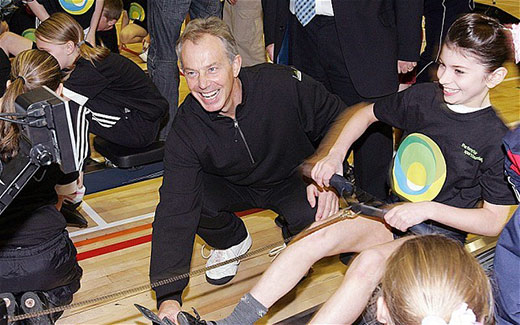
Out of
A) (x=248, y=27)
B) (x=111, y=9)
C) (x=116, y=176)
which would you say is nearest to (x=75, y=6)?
(x=111, y=9)

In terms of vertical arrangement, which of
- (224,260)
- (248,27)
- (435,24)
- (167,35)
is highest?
(435,24)

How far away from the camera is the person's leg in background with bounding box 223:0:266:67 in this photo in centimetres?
491

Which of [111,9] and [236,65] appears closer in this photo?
[236,65]

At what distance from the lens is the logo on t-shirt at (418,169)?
225 cm

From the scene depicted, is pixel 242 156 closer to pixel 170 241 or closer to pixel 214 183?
pixel 214 183

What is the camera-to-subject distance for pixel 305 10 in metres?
2.92

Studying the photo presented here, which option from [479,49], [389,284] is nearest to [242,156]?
[479,49]

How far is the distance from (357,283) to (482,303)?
1.71ft

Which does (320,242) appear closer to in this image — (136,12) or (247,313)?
(247,313)

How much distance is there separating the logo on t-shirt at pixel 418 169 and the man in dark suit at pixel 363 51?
2.09 feet

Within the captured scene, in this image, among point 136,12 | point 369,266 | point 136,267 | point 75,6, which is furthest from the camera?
point 136,12

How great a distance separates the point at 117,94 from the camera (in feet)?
11.8

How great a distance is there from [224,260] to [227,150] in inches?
24.1

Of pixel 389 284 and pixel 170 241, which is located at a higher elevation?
pixel 389 284
